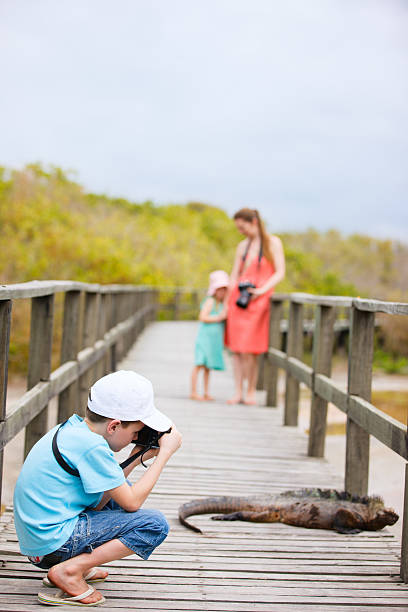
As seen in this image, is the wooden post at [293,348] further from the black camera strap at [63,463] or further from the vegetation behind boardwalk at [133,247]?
the vegetation behind boardwalk at [133,247]

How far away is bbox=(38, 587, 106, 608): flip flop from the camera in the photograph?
2449mm

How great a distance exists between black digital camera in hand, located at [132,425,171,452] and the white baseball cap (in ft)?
0.56

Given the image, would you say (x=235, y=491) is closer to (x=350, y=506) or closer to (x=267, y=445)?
(x=350, y=506)

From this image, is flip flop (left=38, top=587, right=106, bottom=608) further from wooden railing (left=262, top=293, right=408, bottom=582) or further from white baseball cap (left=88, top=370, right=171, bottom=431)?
wooden railing (left=262, top=293, right=408, bottom=582)

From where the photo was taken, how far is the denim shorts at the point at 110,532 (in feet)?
8.31

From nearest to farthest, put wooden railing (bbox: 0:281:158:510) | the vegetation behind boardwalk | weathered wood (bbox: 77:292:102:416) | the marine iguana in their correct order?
wooden railing (bbox: 0:281:158:510), the marine iguana, weathered wood (bbox: 77:292:102:416), the vegetation behind boardwalk

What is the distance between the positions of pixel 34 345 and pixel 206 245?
5324cm

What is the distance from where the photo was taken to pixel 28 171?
126 feet

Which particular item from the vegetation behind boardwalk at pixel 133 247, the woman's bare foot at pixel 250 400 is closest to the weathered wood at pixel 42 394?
the woman's bare foot at pixel 250 400

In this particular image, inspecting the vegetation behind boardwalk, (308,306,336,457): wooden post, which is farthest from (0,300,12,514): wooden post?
the vegetation behind boardwalk

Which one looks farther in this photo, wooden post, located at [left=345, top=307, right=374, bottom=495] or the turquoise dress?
the turquoise dress

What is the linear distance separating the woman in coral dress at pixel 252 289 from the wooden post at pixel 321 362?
5.82ft

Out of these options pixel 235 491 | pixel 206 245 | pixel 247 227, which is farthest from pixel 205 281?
pixel 235 491

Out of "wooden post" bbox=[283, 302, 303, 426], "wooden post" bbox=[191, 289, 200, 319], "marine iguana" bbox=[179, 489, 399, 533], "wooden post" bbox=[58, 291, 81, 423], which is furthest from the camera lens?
"wooden post" bbox=[191, 289, 200, 319]
